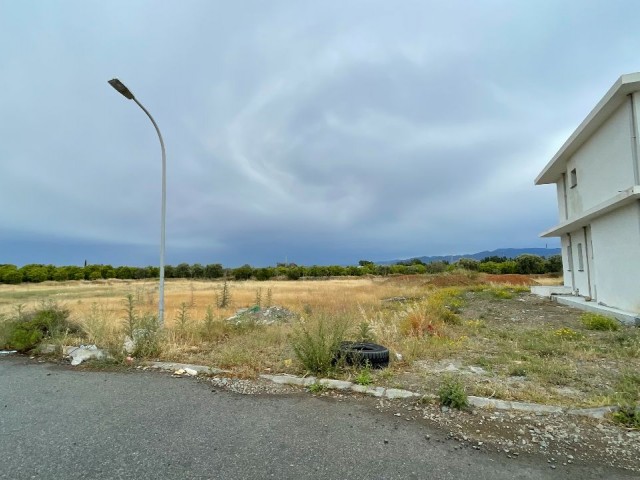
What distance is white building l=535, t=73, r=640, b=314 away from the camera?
1148 centimetres

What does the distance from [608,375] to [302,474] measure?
18.3 feet

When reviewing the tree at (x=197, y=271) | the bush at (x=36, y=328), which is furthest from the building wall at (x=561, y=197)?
the tree at (x=197, y=271)

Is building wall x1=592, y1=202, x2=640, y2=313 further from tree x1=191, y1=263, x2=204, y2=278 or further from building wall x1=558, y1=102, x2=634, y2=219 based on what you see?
tree x1=191, y1=263, x2=204, y2=278

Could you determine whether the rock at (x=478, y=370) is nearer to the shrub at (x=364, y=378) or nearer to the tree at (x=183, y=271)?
the shrub at (x=364, y=378)

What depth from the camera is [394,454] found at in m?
3.52

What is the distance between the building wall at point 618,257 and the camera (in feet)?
38.1

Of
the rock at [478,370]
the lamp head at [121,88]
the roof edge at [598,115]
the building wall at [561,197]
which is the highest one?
the roof edge at [598,115]

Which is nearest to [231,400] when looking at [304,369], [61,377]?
[304,369]

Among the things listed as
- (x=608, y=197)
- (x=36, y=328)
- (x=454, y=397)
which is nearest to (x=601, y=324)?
(x=608, y=197)

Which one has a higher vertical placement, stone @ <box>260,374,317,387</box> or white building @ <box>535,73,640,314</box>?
white building @ <box>535,73,640,314</box>

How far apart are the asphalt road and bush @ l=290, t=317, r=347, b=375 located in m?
0.93

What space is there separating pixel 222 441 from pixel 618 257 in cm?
1451

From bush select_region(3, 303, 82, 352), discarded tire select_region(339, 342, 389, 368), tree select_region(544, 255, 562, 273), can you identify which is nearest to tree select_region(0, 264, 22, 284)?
bush select_region(3, 303, 82, 352)

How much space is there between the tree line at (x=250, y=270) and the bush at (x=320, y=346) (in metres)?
55.4
